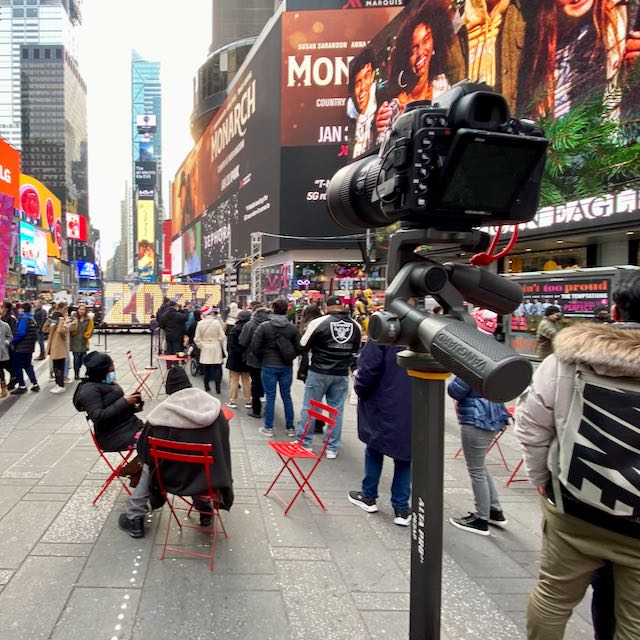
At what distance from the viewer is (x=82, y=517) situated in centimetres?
413

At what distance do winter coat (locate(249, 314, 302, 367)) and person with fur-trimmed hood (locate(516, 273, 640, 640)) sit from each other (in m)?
4.94

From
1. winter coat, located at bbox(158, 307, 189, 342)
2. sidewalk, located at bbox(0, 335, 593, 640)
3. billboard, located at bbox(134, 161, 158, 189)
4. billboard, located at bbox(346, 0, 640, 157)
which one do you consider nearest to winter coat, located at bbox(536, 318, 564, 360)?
sidewalk, located at bbox(0, 335, 593, 640)

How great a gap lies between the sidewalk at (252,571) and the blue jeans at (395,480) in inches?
8.0

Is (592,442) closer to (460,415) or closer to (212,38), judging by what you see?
(460,415)

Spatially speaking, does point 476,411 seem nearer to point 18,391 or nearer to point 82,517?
point 82,517

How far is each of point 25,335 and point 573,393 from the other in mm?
9716

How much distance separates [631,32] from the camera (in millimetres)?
15195

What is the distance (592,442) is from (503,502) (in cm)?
335

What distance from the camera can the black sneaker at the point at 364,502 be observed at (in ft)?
14.5

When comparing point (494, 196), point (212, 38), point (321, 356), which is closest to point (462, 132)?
point (494, 196)

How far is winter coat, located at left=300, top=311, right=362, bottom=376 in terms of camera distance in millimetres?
5910

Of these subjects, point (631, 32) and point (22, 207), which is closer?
point (631, 32)

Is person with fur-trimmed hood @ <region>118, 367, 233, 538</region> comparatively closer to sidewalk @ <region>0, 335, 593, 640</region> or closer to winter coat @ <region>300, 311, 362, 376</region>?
sidewalk @ <region>0, 335, 593, 640</region>

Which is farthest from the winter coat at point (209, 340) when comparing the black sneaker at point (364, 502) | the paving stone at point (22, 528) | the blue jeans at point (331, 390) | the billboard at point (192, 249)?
the billboard at point (192, 249)
